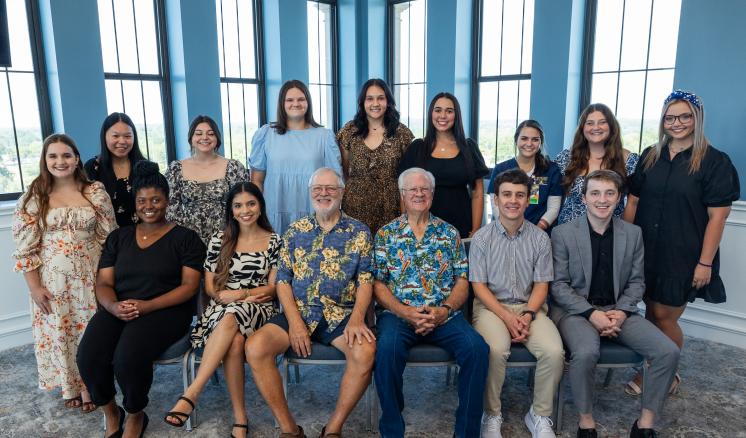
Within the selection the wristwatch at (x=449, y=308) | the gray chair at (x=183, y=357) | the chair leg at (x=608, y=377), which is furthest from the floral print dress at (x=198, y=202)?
the chair leg at (x=608, y=377)

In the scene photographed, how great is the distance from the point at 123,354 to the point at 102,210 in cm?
86

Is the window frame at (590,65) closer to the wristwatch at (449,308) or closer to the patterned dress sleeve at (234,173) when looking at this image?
the wristwatch at (449,308)

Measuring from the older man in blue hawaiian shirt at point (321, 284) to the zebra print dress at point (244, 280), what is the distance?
0.35ft

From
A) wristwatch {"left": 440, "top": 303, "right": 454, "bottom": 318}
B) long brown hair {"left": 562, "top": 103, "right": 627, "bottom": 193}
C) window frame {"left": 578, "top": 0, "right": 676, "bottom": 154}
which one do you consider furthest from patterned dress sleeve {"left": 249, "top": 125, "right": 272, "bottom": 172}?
window frame {"left": 578, "top": 0, "right": 676, "bottom": 154}

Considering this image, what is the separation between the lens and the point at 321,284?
2619mm

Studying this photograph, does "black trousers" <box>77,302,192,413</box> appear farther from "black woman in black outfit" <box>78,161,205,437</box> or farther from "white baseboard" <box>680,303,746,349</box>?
"white baseboard" <box>680,303,746,349</box>

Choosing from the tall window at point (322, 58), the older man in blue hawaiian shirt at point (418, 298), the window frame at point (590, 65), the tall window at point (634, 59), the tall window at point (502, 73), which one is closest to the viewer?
the older man in blue hawaiian shirt at point (418, 298)

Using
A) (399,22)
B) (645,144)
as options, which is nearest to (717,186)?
(645,144)

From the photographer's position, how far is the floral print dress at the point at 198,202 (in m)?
3.06

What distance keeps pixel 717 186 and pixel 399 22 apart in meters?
4.16

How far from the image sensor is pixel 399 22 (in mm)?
5910

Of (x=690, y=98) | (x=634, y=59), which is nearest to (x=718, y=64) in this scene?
(x=634, y=59)

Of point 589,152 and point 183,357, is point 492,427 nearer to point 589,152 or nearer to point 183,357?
point 183,357

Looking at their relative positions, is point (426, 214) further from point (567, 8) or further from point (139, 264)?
point (567, 8)
